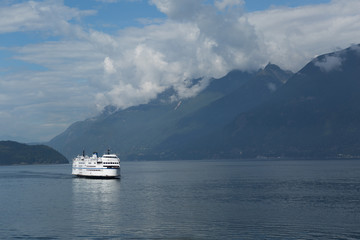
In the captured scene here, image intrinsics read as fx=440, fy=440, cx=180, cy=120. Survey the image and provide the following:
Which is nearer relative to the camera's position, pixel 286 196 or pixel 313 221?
pixel 313 221

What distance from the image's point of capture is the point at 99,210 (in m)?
111

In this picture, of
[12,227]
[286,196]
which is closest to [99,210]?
[12,227]

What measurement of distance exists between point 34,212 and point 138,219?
29.8m

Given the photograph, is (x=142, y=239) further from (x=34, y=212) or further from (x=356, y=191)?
(x=356, y=191)

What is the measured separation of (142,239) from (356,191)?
96647mm

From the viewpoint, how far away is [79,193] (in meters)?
153

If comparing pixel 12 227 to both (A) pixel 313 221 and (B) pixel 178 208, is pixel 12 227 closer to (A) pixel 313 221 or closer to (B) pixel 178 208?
(B) pixel 178 208

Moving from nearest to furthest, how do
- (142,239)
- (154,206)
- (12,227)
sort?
(142,239)
(12,227)
(154,206)

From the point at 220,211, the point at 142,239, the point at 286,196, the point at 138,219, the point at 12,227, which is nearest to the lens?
the point at 142,239

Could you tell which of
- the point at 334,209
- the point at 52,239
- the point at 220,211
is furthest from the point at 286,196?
the point at 52,239

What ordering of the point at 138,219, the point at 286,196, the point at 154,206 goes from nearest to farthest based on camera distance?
the point at 138,219
the point at 154,206
the point at 286,196

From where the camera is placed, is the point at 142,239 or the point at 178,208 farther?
the point at 178,208

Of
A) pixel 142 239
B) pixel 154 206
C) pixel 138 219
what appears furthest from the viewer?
pixel 154 206

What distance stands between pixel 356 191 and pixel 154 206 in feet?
238
